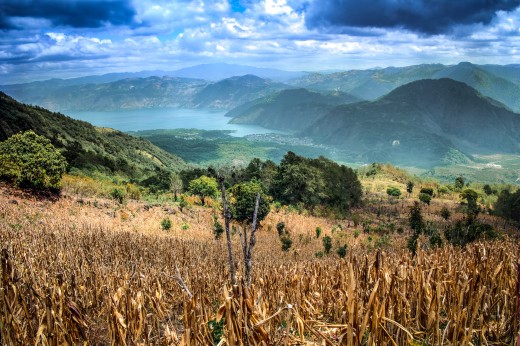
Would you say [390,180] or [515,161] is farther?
[515,161]

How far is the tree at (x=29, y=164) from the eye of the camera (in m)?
15.1

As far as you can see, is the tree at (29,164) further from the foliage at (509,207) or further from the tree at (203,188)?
the foliage at (509,207)

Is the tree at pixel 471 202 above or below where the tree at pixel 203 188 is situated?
below

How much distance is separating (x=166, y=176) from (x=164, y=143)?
→ 142 meters

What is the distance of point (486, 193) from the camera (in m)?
50.2

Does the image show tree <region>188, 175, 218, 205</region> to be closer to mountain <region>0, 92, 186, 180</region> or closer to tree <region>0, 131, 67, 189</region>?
tree <region>0, 131, 67, 189</region>

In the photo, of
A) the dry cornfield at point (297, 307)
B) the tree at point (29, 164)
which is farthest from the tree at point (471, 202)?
the tree at point (29, 164)

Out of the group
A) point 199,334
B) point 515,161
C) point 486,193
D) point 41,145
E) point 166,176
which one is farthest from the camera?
point 515,161

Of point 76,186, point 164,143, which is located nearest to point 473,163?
point 164,143

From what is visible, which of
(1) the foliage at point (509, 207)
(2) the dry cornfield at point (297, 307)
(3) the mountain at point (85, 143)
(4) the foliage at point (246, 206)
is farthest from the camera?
(3) the mountain at point (85, 143)

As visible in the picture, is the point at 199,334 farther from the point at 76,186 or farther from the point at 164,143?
the point at 164,143

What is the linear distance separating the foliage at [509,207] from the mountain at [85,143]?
35219 millimetres

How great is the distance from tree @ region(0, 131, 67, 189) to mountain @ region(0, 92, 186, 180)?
1491cm

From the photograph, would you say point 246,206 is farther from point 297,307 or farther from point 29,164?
point 297,307
